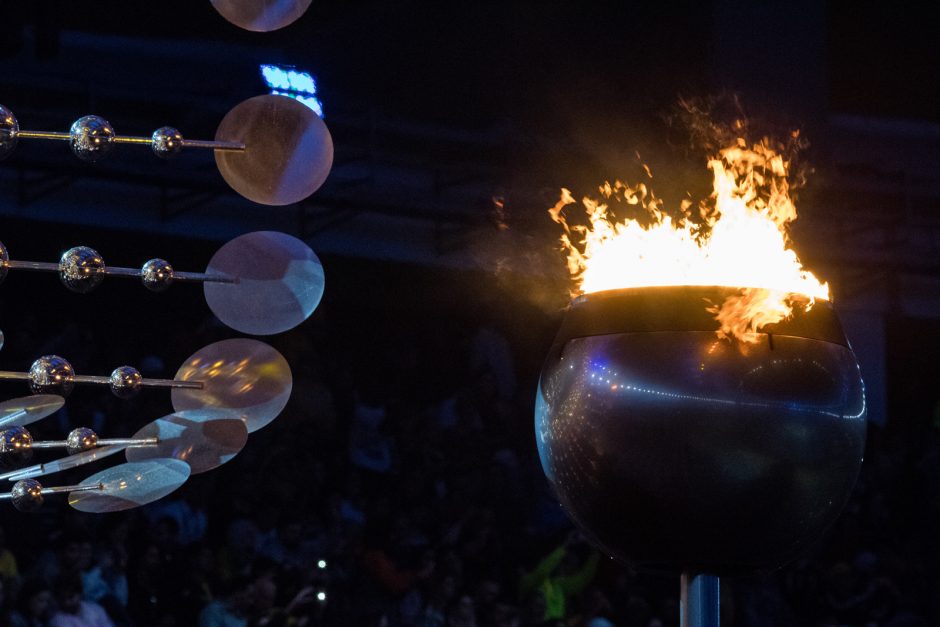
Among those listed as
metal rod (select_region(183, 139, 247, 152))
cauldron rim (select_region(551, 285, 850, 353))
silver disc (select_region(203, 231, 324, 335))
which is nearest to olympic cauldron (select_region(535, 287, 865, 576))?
cauldron rim (select_region(551, 285, 850, 353))

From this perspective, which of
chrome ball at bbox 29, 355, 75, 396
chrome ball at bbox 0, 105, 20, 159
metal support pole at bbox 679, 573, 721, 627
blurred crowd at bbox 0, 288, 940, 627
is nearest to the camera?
chrome ball at bbox 0, 105, 20, 159

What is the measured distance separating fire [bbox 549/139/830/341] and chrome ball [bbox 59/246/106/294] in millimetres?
562

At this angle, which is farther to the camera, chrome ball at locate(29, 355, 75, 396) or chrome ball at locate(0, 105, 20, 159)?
chrome ball at locate(29, 355, 75, 396)

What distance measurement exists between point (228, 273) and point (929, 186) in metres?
7.18

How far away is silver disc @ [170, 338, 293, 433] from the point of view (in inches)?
56.5

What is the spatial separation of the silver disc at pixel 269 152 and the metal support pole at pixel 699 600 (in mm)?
623

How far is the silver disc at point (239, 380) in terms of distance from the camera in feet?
4.71

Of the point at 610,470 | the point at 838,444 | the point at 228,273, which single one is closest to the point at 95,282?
the point at 228,273

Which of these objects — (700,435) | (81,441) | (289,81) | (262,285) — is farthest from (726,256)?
→ (289,81)

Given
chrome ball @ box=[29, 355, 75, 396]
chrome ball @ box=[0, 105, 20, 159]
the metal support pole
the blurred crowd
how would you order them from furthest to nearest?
→ the blurred crowd → the metal support pole → chrome ball @ box=[29, 355, 75, 396] → chrome ball @ box=[0, 105, 20, 159]

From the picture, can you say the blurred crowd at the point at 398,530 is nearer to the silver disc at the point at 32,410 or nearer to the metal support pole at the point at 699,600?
the silver disc at the point at 32,410

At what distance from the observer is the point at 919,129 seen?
8.06 metres

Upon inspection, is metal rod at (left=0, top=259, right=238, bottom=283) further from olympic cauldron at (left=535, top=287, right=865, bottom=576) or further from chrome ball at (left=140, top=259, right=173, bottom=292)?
olympic cauldron at (left=535, top=287, right=865, bottom=576)

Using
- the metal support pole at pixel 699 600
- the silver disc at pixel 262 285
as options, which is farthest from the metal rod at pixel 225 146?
the metal support pole at pixel 699 600
